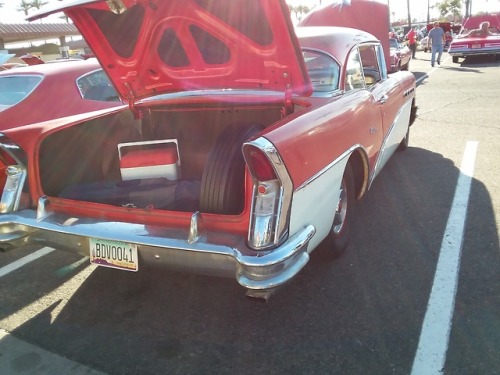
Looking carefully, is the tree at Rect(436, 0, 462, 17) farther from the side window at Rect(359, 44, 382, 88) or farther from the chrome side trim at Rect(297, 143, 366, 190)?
the chrome side trim at Rect(297, 143, 366, 190)

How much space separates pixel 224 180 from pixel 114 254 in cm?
73

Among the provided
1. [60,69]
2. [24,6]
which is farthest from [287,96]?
[24,6]

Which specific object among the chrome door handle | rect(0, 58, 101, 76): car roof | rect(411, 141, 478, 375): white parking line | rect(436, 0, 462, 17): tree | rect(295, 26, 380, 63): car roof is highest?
rect(436, 0, 462, 17): tree

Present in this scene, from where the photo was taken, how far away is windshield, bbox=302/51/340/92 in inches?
137

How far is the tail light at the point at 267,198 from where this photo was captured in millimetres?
2193

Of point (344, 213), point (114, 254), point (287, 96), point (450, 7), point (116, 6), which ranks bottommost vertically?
point (344, 213)

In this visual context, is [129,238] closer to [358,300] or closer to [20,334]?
[20,334]

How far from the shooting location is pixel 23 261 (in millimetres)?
3678

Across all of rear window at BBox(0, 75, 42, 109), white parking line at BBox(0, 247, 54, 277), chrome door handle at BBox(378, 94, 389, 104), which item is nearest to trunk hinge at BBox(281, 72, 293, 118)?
chrome door handle at BBox(378, 94, 389, 104)

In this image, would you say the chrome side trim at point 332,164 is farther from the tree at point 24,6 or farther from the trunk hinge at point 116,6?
the tree at point 24,6

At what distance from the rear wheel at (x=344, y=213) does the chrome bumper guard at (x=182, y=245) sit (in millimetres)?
814

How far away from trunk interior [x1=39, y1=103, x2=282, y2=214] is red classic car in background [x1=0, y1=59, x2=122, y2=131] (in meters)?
1.47

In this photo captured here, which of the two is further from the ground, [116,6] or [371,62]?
[116,6]

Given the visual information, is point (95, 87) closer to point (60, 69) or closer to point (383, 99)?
point (60, 69)
